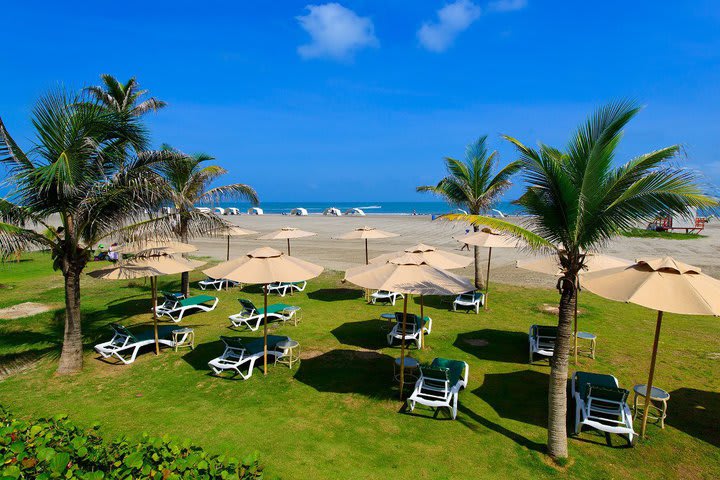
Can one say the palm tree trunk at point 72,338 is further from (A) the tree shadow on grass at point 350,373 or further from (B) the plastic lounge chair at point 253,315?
(A) the tree shadow on grass at point 350,373

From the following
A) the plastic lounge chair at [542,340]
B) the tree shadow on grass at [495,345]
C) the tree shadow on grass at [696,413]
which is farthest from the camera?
the tree shadow on grass at [495,345]

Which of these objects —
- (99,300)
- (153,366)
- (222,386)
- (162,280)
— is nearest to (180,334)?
(153,366)

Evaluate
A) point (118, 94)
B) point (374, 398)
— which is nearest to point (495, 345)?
point (374, 398)

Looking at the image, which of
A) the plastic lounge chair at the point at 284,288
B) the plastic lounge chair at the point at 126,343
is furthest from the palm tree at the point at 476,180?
the plastic lounge chair at the point at 126,343

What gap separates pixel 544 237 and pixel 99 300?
15.5m

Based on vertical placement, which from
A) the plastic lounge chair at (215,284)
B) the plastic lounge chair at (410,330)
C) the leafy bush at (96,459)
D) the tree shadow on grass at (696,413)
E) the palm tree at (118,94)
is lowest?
the plastic lounge chair at (215,284)

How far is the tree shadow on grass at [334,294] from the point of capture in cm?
1483

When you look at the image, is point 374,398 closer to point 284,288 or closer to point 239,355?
point 239,355

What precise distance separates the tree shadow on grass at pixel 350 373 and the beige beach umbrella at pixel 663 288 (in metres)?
4.11

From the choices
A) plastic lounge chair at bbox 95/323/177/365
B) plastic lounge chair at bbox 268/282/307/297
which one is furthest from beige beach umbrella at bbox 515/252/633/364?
plastic lounge chair at bbox 95/323/177/365

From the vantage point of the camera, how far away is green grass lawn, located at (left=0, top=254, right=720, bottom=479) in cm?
545

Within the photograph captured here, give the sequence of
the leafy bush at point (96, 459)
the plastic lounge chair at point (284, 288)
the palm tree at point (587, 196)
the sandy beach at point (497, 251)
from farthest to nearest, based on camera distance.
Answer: the sandy beach at point (497, 251) → the plastic lounge chair at point (284, 288) → the palm tree at point (587, 196) → the leafy bush at point (96, 459)

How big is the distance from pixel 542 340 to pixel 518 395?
2.25 m

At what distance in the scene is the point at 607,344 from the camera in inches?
392
